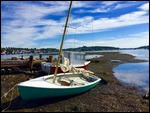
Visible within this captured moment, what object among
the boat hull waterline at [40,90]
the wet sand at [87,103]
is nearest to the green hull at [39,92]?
the boat hull waterline at [40,90]

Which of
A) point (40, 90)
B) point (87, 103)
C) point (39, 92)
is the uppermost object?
point (40, 90)

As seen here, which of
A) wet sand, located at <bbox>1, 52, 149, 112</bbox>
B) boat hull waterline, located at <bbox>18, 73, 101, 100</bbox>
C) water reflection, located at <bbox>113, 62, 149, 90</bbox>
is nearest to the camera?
boat hull waterline, located at <bbox>18, 73, 101, 100</bbox>

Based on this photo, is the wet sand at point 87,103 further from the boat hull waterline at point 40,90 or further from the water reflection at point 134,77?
the water reflection at point 134,77

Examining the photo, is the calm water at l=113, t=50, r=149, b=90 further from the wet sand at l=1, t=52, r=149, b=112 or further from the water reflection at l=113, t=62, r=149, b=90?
the wet sand at l=1, t=52, r=149, b=112

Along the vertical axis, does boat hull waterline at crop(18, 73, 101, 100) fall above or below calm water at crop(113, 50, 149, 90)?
above

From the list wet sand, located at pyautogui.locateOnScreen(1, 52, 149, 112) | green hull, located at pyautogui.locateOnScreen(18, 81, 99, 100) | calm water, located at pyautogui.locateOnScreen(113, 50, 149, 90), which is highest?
green hull, located at pyautogui.locateOnScreen(18, 81, 99, 100)

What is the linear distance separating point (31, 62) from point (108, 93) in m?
14.6

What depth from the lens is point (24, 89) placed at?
12.7 meters

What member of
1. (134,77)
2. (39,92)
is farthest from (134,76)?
(39,92)

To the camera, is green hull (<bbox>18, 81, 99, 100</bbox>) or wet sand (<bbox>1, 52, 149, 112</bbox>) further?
wet sand (<bbox>1, 52, 149, 112</bbox>)

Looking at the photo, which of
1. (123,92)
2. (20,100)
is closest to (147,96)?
(123,92)

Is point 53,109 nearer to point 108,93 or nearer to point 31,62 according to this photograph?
point 108,93

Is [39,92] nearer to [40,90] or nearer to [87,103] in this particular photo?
[40,90]

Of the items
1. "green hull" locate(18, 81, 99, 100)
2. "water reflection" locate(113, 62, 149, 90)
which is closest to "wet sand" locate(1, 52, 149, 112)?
"green hull" locate(18, 81, 99, 100)
